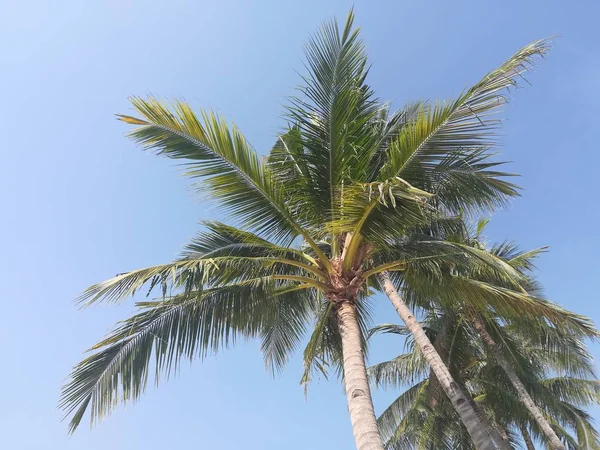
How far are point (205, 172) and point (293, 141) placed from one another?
4.95 ft

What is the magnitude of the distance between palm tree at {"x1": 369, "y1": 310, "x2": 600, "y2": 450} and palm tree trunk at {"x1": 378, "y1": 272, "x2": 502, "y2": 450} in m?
3.30

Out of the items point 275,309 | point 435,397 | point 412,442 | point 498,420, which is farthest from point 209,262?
point 498,420

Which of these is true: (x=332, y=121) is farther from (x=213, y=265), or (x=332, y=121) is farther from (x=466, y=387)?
(x=466, y=387)

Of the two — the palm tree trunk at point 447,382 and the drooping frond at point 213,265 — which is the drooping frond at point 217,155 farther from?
the palm tree trunk at point 447,382

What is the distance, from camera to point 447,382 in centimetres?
817

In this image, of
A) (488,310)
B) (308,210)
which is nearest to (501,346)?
(488,310)

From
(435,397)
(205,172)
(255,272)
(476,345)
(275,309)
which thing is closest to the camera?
(205,172)

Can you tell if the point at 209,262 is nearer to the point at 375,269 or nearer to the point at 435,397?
the point at 375,269

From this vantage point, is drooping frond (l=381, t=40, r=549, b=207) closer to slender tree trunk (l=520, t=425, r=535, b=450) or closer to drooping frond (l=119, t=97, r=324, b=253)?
drooping frond (l=119, t=97, r=324, b=253)

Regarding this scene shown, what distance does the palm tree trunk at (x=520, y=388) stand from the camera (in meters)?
11.2

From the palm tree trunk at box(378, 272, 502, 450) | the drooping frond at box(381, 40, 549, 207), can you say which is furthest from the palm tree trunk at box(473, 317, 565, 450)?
the drooping frond at box(381, 40, 549, 207)

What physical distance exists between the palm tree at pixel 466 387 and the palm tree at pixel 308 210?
549cm

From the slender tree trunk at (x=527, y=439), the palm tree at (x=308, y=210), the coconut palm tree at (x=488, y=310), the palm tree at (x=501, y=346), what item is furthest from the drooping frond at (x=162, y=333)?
the slender tree trunk at (x=527, y=439)

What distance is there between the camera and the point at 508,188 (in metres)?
7.41
